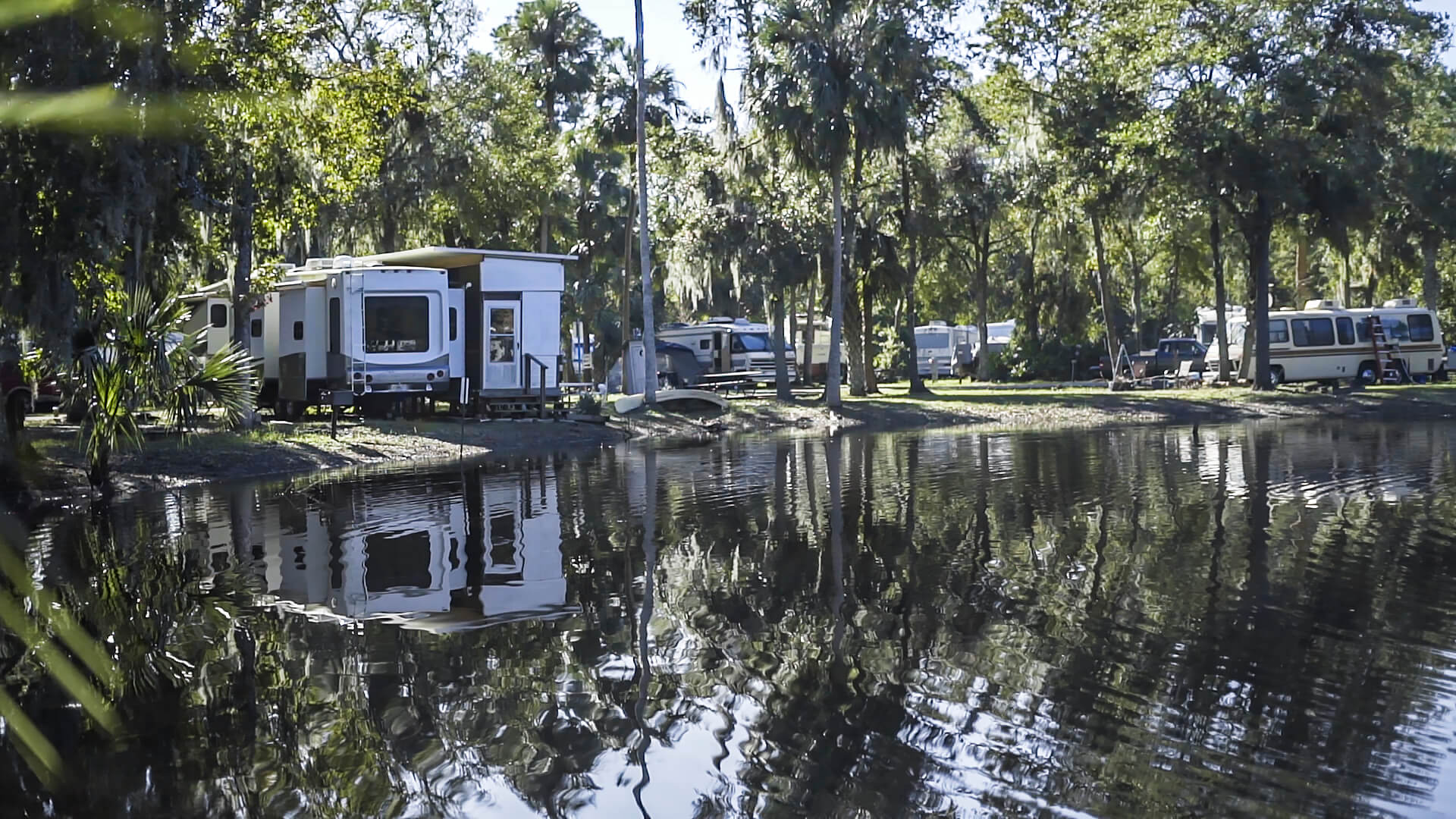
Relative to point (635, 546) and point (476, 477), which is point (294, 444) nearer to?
point (476, 477)

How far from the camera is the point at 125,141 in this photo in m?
17.7

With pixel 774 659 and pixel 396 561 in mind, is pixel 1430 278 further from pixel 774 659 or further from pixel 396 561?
pixel 774 659

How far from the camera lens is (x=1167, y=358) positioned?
53.6 metres

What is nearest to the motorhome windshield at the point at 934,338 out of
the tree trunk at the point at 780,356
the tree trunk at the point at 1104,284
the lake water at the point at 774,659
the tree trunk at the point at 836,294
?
the tree trunk at the point at 1104,284

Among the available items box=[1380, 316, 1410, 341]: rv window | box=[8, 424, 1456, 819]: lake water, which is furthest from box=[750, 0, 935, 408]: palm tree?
box=[8, 424, 1456, 819]: lake water

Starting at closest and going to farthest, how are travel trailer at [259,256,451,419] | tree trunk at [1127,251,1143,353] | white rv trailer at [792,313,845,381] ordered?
travel trailer at [259,256,451,419]
tree trunk at [1127,251,1143,353]
white rv trailer at [792,313,845,381]

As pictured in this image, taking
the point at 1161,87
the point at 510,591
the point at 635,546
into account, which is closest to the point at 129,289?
the point at 635,546

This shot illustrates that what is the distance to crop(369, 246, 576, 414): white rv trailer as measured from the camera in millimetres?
29828

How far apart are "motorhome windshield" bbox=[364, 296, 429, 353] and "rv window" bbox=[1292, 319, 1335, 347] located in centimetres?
2286

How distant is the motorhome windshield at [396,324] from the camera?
93.6 ft

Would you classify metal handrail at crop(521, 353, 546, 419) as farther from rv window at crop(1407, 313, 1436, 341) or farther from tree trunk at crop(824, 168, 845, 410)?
rv window at crop(1407, 313, 1436, 341)

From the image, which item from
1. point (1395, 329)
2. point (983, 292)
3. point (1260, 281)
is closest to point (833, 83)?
point (1260, 281)

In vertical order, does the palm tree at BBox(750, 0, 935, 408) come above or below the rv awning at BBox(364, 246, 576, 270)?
above

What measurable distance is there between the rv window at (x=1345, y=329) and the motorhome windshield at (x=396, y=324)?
23.8m
